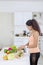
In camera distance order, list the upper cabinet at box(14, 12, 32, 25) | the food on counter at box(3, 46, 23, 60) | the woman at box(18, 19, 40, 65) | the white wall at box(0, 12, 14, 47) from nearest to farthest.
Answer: the food on counter at box(3, 46, 23, 60)
the woman at box(18, 19, 40, 65)
the upper cabinet at box(14, 12, 32, 25)
the white wall at box(0, 12, 14, 47)

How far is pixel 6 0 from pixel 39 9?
142 cm

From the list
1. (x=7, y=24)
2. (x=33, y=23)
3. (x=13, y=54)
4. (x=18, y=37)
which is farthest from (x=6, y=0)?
(x=13, y=54)

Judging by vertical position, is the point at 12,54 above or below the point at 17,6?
below

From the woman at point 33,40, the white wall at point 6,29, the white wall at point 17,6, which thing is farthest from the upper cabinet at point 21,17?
the woman at point 33,40

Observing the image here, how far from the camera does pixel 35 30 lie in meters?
2.84

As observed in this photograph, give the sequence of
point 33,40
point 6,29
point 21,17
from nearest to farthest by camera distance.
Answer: point 33,40, point 21,17, point 6,29

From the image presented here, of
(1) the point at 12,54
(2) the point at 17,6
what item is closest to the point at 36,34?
(1) the point at 12,54

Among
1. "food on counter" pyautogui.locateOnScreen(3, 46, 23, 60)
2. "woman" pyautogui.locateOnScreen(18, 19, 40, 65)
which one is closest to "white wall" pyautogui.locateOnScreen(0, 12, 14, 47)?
"woman" pyautogui.locateOnScreen(18, 19, 40, 65)

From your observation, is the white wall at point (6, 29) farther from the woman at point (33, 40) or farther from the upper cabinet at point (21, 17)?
the woman at point (33, 40)

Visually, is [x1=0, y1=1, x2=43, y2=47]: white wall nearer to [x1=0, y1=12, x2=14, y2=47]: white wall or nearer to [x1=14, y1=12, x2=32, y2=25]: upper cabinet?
[x1=14, y1=12, x2=32, y2=25]: upper cabinet

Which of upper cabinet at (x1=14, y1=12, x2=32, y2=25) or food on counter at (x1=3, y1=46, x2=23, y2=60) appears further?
upper cabinet at (x1=14, y1=12, x2=32, y2=25)

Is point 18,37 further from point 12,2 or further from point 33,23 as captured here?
point 33,23

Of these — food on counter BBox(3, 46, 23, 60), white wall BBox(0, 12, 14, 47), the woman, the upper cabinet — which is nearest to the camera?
food on counter BBox(3, 46, 23, 60)

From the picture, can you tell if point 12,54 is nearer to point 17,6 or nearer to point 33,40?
point 33,40
